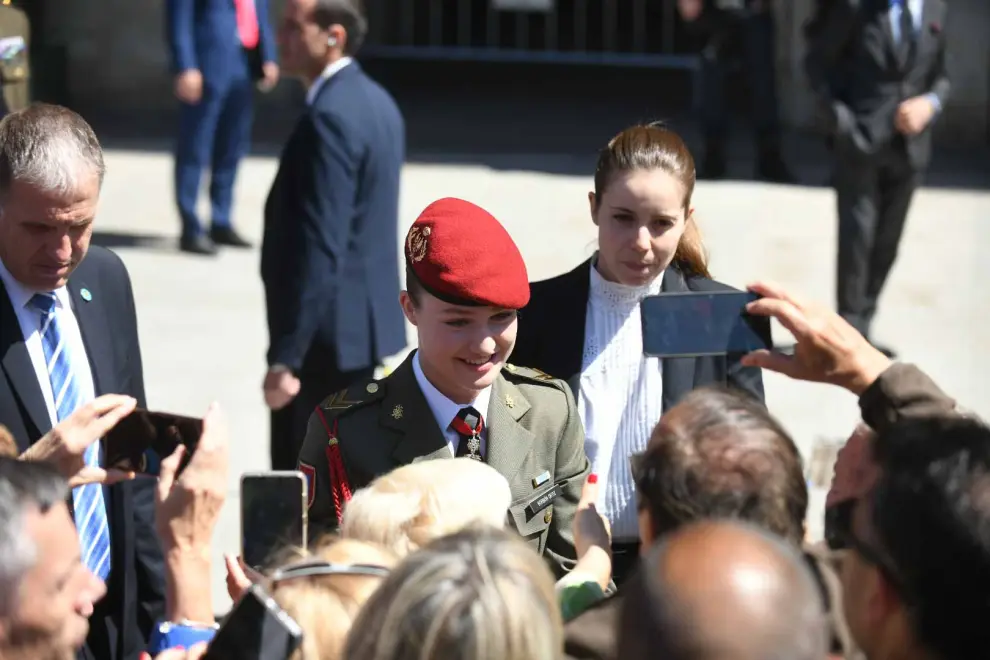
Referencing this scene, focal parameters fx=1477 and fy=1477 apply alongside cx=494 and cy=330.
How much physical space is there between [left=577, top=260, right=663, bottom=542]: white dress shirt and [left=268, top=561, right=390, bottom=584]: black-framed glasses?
1.26m

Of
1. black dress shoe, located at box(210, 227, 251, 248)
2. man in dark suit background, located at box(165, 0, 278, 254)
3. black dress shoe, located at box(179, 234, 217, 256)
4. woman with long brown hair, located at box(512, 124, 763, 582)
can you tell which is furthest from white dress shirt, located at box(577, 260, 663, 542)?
black dress shoe, located at box(210, 227, 251, 248)

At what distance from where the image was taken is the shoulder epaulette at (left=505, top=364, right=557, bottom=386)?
341 cm

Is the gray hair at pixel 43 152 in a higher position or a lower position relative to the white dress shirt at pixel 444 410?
higher

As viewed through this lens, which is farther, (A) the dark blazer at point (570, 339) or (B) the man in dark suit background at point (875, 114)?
(B) the man in dark suit background at point (875, 114)

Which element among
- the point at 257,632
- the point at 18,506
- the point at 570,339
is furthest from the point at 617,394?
the point at 18,506

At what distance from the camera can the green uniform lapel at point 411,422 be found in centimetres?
318

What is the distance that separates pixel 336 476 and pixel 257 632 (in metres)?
0.95

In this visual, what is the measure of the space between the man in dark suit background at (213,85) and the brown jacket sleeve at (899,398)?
263 inches

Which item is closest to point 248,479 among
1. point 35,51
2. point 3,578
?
point 3,578

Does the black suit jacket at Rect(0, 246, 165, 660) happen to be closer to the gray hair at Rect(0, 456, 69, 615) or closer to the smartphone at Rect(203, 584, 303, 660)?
the gray hair at Rect(0, 456, 69, 615)

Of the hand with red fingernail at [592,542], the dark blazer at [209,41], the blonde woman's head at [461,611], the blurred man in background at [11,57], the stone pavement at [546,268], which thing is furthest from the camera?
the dark blazer at [209,41]

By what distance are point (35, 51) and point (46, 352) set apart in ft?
32.1

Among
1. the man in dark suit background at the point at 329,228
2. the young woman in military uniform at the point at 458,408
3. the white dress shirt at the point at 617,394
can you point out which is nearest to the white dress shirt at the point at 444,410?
the young woman in military uniform at the point at 458,408

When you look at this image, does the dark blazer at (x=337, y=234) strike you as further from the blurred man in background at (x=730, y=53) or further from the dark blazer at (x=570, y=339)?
the blurred man in background at (x=730, y=53)
